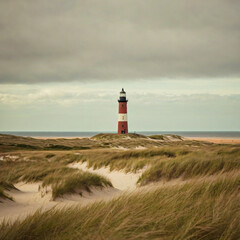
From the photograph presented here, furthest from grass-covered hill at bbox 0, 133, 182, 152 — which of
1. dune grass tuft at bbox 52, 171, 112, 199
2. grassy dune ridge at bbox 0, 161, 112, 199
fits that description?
dune grass tuft at bbox 52, 171, 112, 199

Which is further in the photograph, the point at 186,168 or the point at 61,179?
the point at 186,168

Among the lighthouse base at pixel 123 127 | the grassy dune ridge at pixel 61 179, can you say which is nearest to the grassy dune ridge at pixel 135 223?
the grassy dune ridge at pixel 61 179

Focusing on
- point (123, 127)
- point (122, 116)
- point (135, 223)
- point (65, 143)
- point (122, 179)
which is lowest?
point (65, 143)

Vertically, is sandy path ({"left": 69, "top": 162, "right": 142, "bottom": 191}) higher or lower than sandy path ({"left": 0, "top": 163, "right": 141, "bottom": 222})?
lower

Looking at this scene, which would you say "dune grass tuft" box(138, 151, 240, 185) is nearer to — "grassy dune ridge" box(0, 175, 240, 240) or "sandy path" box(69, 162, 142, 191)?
"sandy path" box(69, 162, 142, 191)

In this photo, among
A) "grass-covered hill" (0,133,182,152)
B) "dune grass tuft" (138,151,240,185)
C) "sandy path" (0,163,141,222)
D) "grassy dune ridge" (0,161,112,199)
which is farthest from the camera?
"grass-covered hill" (0,133,182,152)

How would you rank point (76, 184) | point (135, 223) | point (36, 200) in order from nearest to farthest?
point (135, 223)
point (36, 200)
point (76, 184)

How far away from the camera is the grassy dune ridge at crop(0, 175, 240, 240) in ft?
9.92

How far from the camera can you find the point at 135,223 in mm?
3311

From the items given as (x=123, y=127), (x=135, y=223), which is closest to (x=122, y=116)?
(x=123, y=127)

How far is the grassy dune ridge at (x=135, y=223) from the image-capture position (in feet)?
9.92

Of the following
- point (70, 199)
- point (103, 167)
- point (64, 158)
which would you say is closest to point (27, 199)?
point (70, 199)

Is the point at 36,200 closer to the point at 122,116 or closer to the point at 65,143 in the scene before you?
the point at 65,143

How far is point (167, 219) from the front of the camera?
11.0 ft
